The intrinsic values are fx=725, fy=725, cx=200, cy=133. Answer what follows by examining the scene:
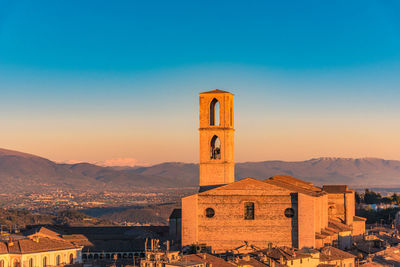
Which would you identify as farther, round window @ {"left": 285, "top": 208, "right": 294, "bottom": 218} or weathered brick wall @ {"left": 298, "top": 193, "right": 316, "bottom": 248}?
round window @ {"left": 285, "top": 208, "right": 294, "bottom": 218}

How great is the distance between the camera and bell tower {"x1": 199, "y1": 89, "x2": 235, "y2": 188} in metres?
55.4

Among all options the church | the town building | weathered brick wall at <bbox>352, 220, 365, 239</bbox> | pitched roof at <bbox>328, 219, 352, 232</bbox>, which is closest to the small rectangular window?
the church

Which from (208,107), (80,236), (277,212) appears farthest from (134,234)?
(277,212)

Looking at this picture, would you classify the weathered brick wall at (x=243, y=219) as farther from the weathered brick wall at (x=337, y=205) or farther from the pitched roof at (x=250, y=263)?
the weathered brick wall at (x=337, y=205)

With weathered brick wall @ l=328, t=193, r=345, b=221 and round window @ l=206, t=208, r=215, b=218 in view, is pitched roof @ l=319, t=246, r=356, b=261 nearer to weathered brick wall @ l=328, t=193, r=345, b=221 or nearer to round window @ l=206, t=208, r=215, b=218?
round window @ l=206, t=208, r=215, b=218

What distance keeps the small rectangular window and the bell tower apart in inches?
226

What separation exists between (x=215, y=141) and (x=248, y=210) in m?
8.59

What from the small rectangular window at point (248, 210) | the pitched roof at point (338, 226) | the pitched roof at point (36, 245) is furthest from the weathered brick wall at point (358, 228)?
the pitched roof at point (36, 245)

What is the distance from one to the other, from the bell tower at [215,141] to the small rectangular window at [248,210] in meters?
5.74

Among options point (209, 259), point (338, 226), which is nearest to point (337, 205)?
point (338, 226)

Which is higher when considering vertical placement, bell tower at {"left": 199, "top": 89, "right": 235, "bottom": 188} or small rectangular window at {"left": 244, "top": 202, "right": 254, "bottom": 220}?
bell tower at {"left": 199, "top": 89, "right": 235, "bottom": 188}

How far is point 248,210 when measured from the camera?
163 feet

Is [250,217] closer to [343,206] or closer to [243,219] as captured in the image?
[243,219]

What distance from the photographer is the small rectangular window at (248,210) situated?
49594mm
